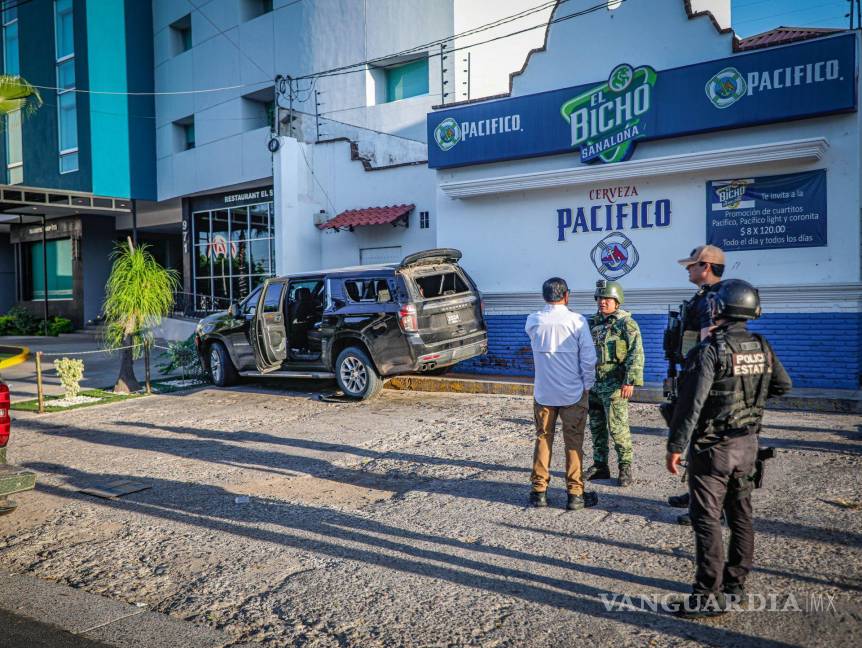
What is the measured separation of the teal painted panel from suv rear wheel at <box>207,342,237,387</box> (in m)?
13.4

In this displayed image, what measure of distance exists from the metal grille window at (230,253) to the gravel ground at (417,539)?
13.7 metres

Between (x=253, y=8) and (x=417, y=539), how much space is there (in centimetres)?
2122

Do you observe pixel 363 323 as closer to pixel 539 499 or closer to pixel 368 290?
pixel 368 290

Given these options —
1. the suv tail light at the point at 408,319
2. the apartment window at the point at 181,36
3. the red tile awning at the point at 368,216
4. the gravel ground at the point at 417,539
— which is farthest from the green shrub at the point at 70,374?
the apartment window at the point at 181,36

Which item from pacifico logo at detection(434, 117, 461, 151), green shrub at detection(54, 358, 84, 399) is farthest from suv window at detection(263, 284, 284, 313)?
pacifico logo at detection(434, 117, 461, 151)

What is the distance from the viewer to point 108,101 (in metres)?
23.8

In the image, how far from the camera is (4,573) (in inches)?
185

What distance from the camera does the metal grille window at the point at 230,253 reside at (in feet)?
71.3

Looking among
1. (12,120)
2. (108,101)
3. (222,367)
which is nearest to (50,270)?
(12,120)

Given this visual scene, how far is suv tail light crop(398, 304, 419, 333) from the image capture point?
391 inches

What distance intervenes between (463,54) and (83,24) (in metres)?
14.4

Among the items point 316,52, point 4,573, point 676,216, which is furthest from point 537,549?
point 316,52

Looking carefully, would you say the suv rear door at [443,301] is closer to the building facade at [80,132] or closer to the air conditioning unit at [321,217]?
the air conditioning unit at [321,217]

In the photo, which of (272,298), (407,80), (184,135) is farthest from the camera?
(184,135)
